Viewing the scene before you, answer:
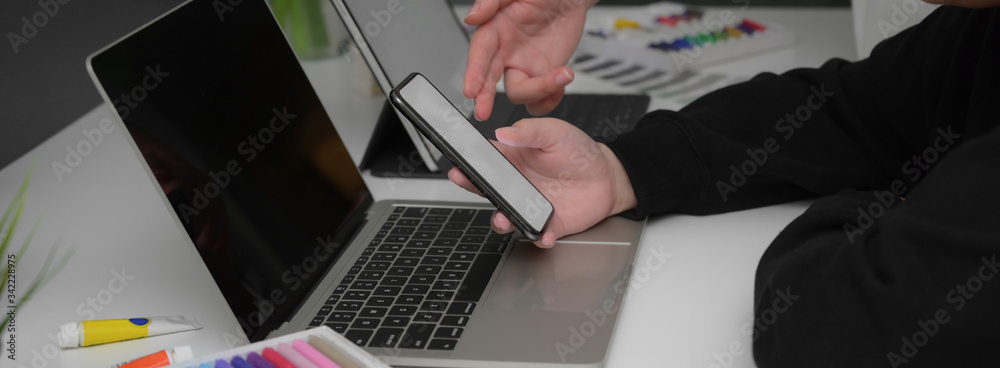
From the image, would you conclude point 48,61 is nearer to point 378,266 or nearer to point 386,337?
point 378,266

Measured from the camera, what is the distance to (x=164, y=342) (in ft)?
2.21

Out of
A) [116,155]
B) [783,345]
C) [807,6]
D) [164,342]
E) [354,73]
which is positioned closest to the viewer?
[783,345]

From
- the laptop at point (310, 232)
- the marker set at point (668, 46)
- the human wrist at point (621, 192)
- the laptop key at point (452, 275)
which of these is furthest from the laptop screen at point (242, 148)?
the marker set at point (668, 46)

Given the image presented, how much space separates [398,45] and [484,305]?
395 mm

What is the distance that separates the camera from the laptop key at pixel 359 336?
64 cm

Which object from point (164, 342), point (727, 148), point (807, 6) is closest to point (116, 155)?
point (164, 342)

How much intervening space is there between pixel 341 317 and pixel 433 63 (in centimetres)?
45

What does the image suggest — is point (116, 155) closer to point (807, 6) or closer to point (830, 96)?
point (830, 96)

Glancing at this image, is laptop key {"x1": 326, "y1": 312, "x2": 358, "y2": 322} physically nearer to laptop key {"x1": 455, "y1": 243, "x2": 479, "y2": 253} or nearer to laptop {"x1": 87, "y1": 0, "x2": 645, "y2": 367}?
laptop {"x1": 87, "y1": 0, "x2": 645, "y2": 367}

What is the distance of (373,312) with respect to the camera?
678 mm

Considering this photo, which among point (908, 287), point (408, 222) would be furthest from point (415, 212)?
point (908, 287)

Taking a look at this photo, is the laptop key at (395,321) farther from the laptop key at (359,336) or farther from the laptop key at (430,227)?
the laptop key at (430,227)

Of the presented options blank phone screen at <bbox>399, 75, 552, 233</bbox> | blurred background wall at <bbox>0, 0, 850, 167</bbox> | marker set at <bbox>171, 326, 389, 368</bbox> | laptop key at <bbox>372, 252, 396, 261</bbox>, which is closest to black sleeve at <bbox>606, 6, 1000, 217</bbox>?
blank phone screen at <bbox>399, 75, 552, 233</bbox>

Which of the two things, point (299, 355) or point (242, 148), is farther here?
point (242, 148)
